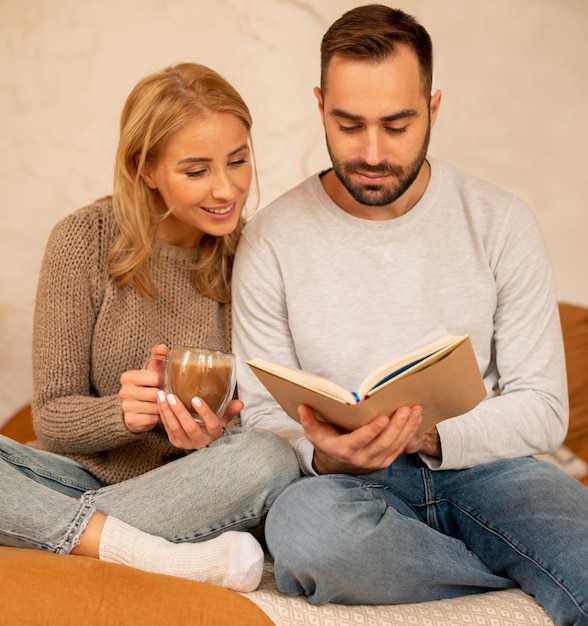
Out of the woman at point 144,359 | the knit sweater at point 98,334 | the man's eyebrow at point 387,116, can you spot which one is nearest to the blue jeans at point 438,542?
the woman at point 144,359

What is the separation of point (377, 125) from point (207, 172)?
1.33 feet

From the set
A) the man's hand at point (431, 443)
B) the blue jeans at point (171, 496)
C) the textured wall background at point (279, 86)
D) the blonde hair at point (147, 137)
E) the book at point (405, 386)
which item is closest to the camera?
the book at point (405, 386)

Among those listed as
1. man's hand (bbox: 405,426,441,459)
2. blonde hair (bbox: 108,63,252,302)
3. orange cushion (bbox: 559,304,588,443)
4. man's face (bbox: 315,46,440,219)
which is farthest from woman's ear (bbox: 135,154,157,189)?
orange cushion (bbox: 559,304,588,443)

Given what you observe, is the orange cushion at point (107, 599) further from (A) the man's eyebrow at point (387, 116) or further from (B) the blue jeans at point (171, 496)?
(A) the man's eyebrow at point (387, 116)

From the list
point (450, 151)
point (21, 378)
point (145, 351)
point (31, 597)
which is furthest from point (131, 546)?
point (450, 151)

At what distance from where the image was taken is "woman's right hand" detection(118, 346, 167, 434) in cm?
181

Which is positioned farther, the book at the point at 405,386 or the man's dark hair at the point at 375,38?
the man's dark hair at the point at 375,38

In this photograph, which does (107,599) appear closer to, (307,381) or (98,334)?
(307,381)

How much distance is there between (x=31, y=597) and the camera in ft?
4.96

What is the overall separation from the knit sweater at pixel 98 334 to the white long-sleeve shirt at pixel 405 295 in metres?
0.16

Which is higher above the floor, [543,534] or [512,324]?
[512,324]

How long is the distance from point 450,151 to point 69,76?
140cm

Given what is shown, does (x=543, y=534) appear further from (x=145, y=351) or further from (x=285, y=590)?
(x=145, y=351)

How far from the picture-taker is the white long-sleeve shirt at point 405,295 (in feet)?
6.42
